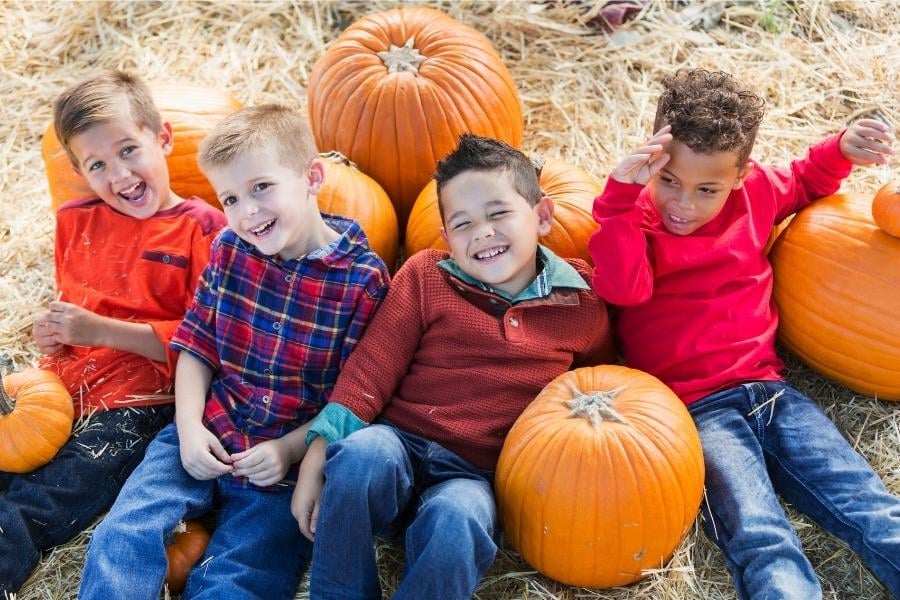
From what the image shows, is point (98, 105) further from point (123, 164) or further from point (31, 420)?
point (31, 420)

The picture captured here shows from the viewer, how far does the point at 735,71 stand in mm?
4594

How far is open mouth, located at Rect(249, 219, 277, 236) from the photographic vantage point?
9.72ft

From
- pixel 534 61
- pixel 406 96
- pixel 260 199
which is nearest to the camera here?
pixel 260 199

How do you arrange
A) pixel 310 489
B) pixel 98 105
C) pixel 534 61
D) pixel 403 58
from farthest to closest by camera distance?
pixel 534 61
pixel 403 58
pixel 98 105
pixel 310 489

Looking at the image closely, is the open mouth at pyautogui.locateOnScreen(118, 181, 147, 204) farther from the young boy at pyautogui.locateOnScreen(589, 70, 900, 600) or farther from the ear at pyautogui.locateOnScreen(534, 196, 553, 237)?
the young boy at pyautogui.locateOnScreen(589, 70, 900, 600)

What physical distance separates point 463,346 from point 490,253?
324 mm

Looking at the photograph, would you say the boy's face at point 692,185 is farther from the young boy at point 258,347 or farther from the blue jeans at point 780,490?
the young boy at point 258,347

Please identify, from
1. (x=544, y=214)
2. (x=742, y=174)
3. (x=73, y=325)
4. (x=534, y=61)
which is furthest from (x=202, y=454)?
(x=534, y=61)

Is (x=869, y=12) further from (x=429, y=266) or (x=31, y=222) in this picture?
(x=31, y=222)

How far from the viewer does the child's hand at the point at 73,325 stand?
322cm

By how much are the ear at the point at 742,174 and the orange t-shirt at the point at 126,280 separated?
1.91 meters

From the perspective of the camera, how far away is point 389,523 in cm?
281

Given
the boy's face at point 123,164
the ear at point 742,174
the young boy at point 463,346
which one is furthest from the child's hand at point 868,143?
the boy's face at point 123,164

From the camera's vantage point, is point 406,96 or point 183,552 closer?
point 183,552
